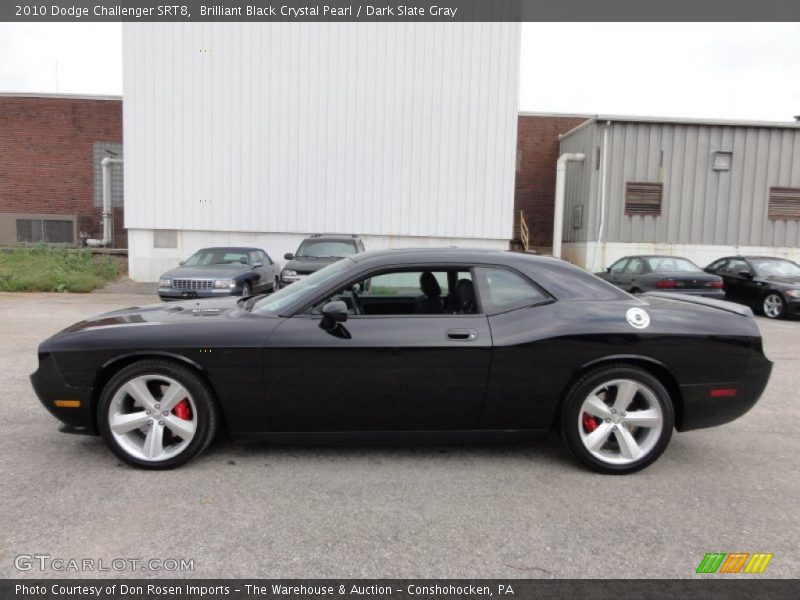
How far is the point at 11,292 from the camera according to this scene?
49.8 feet

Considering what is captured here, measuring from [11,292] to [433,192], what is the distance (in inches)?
476

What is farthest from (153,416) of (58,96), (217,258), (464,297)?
(58,96)

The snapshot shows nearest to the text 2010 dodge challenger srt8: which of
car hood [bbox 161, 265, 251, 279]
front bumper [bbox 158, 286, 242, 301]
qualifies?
front bumper [bbox 158, 286, 242, 301]

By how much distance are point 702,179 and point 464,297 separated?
17892 millimetres

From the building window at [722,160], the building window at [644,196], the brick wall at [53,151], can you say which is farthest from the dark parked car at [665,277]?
the brick wall at [53,151]

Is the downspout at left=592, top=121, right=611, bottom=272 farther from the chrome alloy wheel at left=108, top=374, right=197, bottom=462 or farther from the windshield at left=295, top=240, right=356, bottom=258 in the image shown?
the chrome alloy wheel at left=108, top=374, right=197, bottom=462

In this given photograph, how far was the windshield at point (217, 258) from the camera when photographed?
12.5 m

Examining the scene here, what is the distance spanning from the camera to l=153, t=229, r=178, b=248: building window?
18375mm

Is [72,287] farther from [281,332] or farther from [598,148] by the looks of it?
[598,148]

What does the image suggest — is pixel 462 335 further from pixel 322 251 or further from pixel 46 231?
Result: pixel 46 231

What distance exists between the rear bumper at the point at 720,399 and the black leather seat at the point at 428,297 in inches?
65.8

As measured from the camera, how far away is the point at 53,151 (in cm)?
2458

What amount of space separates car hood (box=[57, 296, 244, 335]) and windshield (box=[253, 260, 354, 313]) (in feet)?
0.59
